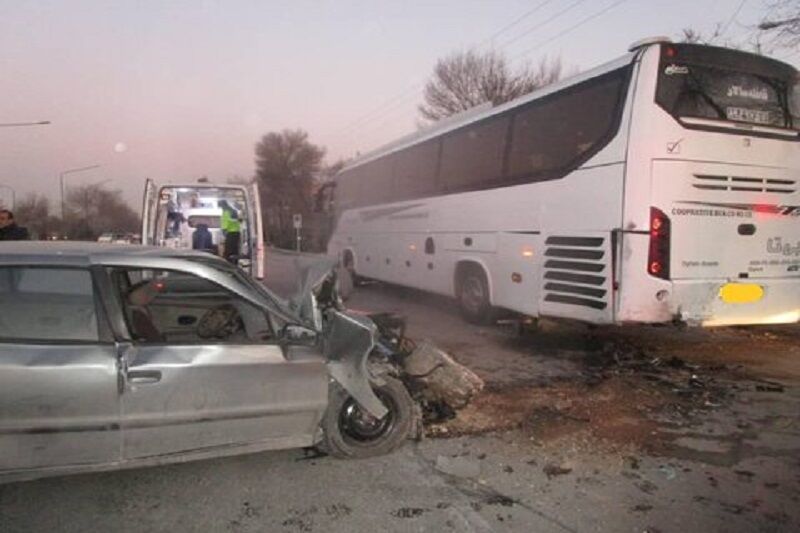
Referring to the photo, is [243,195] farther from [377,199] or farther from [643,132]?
[643,132]

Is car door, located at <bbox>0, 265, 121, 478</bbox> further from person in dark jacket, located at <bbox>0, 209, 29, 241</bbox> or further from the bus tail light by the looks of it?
person in dark jacket, located at <bbox>0, 209, 29, 241</bbox>

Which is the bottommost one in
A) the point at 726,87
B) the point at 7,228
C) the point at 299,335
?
the point at 299,335

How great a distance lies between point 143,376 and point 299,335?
1.01 m

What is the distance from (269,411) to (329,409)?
453 millimetres

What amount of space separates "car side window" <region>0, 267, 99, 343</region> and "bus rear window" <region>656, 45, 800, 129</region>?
5814 mm

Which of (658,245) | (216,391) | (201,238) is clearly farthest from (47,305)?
(201,238)

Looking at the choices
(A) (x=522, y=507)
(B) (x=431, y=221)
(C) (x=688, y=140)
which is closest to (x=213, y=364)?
(A) (x=522, y=507)

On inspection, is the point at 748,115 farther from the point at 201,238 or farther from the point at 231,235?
the point at 201,238

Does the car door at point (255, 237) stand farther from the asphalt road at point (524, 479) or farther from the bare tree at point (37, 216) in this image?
the bare tree at point (37, 216)

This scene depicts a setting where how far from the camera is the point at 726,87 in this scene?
7457 mm

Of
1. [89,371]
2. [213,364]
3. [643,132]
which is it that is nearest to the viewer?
[89,371]

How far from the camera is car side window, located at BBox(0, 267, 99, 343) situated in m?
3.99

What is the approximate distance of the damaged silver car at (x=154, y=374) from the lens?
393 cm

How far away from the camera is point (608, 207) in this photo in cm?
750
